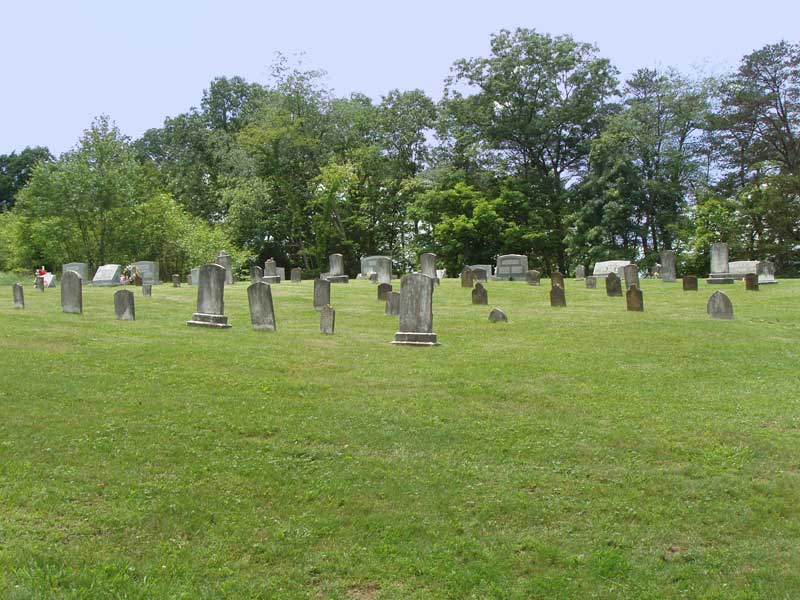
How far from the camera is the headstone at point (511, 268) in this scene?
35938mm

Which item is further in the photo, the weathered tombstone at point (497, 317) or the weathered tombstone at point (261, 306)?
the weathered tombstone at point (497, 317)

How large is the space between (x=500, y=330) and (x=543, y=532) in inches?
389

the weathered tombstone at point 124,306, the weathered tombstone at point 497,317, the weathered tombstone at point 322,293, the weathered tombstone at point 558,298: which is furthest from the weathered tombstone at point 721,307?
the weathered tombstone at point 124,306

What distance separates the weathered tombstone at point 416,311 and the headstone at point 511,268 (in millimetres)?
22403

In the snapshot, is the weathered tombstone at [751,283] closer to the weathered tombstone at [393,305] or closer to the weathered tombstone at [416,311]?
the weathered tombstone at [393,305]

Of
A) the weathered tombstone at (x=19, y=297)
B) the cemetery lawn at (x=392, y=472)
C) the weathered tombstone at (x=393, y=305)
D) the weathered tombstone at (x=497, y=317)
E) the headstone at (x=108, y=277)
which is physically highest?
the headstone at (x=108, y=277)

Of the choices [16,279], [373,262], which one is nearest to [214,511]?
[373,262]

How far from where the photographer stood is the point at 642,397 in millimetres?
10086

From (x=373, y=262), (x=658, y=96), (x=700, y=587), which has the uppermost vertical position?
(x=658, y=96)

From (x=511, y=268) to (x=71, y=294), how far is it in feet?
75.3

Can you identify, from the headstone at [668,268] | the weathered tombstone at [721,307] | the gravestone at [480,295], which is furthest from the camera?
the headstone at [668,268]

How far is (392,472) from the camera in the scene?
7.17 meters

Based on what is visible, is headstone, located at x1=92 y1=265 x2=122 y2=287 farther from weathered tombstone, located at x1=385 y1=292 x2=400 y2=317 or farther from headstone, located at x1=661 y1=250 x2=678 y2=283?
headstone, located at x1=661 y1=250 x2=678 y2=283

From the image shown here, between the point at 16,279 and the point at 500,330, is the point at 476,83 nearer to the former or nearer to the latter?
the point at 16,279
